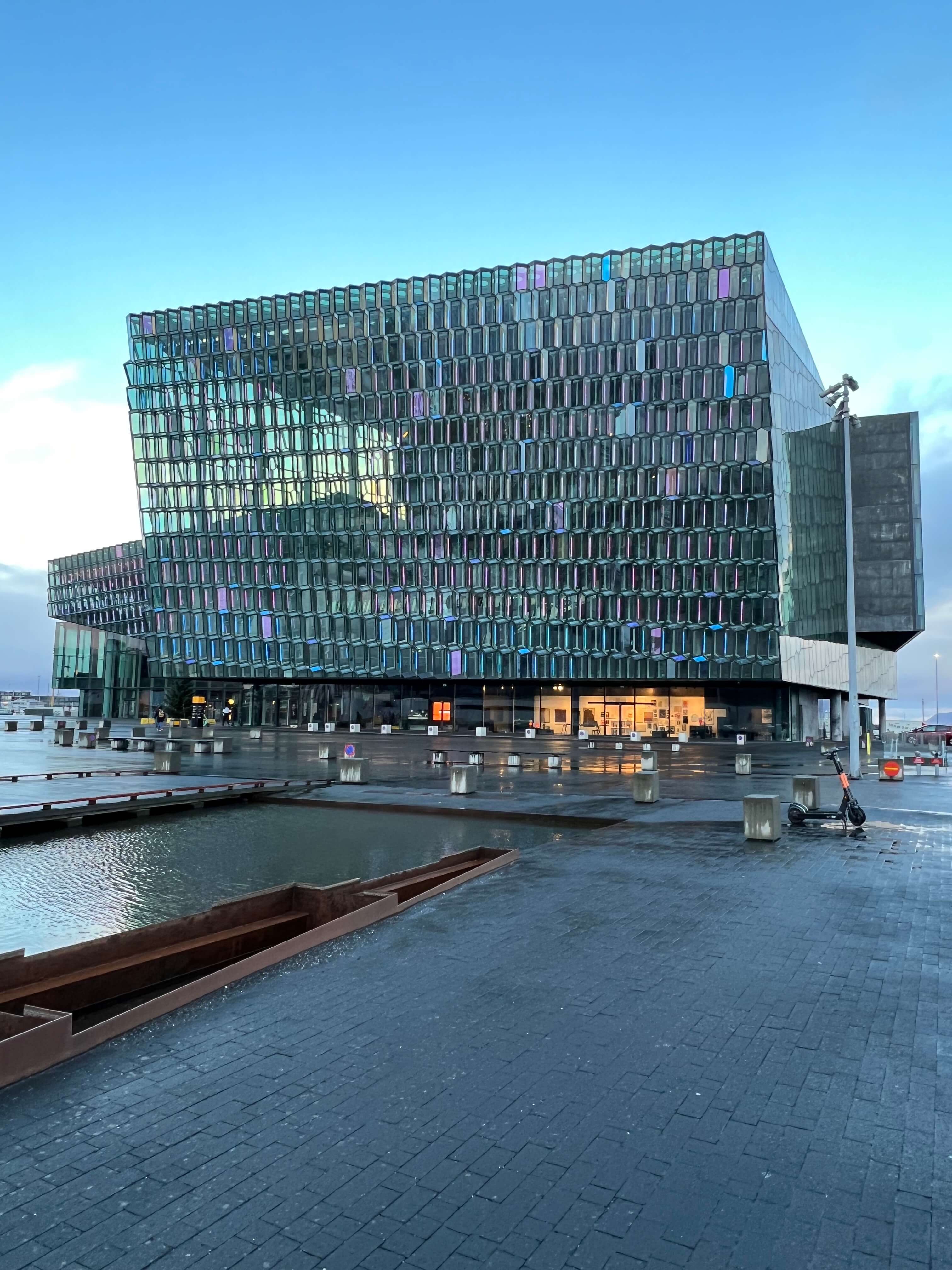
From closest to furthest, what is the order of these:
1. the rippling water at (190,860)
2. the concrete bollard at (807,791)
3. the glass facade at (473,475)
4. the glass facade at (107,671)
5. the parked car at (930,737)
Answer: the rippling water at (190,860)
the concrete bollard at (807,791)
the parked car at (930,737)
the glass facade at (473,475)
the glass facade at (107,671)

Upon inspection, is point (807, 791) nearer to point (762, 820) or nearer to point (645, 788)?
point (762, 820)

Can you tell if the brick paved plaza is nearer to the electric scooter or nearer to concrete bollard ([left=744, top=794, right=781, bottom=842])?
concrete bollard ([left=744, top=794, right=781, bottom=842])

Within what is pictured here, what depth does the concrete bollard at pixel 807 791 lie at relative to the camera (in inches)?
727

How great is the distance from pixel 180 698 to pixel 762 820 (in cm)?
6982

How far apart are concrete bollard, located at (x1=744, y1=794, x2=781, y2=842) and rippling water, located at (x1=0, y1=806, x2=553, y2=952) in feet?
13.3

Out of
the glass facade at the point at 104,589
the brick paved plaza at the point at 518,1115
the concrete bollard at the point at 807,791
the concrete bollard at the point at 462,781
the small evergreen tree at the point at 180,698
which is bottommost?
the brick paved plaza at the point at 518,1115

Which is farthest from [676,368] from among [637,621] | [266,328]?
[266,328]

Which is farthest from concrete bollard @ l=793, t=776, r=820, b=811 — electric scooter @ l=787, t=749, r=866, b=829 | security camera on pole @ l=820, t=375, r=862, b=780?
security camera on pole @ l=820, t=375, r=862, b=780

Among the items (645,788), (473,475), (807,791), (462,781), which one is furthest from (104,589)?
(807,791)

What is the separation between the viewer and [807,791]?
729 inches

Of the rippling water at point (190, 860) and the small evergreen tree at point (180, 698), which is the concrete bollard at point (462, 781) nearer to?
the rippling water at point (190, 860)

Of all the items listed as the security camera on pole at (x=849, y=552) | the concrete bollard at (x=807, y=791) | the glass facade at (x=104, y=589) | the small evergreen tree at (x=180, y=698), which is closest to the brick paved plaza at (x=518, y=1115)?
the concrete bollard at (x=807, y=791)

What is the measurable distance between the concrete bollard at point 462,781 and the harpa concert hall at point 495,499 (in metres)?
38.3

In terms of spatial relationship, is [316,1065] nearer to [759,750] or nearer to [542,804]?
[542,804]
